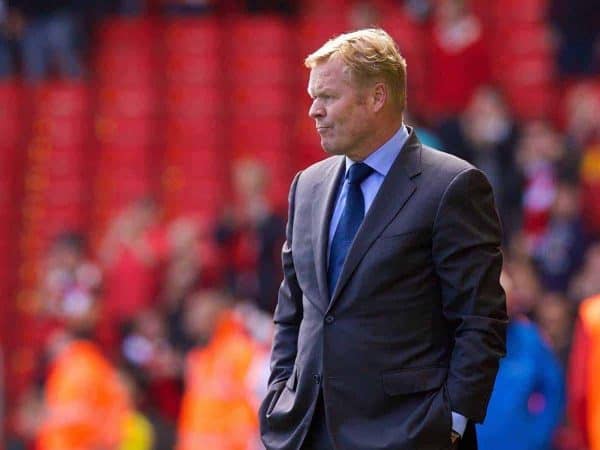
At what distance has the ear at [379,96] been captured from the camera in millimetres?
3852

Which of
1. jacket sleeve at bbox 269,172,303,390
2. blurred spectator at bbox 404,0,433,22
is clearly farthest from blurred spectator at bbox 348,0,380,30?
jacket sleeve at bbox 269,172,303,390

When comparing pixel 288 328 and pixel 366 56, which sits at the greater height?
pixel 366 56

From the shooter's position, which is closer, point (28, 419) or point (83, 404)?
point (83, 404)

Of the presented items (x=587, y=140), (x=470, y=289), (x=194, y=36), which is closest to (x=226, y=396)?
(x=587, y=140)

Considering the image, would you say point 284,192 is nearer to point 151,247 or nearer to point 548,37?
point 151,247

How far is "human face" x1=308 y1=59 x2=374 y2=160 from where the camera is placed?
3.85 m

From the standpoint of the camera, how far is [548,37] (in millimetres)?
11742

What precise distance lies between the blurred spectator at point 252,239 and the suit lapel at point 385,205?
5.44 metres

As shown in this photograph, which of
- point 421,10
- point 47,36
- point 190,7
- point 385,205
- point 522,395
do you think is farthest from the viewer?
point 190,7

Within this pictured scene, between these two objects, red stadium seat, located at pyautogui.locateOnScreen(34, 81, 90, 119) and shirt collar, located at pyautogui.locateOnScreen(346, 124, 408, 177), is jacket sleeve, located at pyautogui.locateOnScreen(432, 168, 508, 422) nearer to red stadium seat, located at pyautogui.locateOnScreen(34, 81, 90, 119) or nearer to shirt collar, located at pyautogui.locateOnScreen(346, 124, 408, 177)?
shirt collar, located at pyautogui.locateOnScreen(346, 124, 408, 177)

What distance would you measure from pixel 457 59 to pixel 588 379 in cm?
509

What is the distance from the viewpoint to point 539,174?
31.9ft

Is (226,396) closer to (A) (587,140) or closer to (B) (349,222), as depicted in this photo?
(A) (587,140)

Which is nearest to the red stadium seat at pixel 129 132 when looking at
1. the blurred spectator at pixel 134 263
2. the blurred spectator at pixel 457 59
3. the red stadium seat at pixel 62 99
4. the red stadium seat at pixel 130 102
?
the red stadium seat at pixel 130 102
